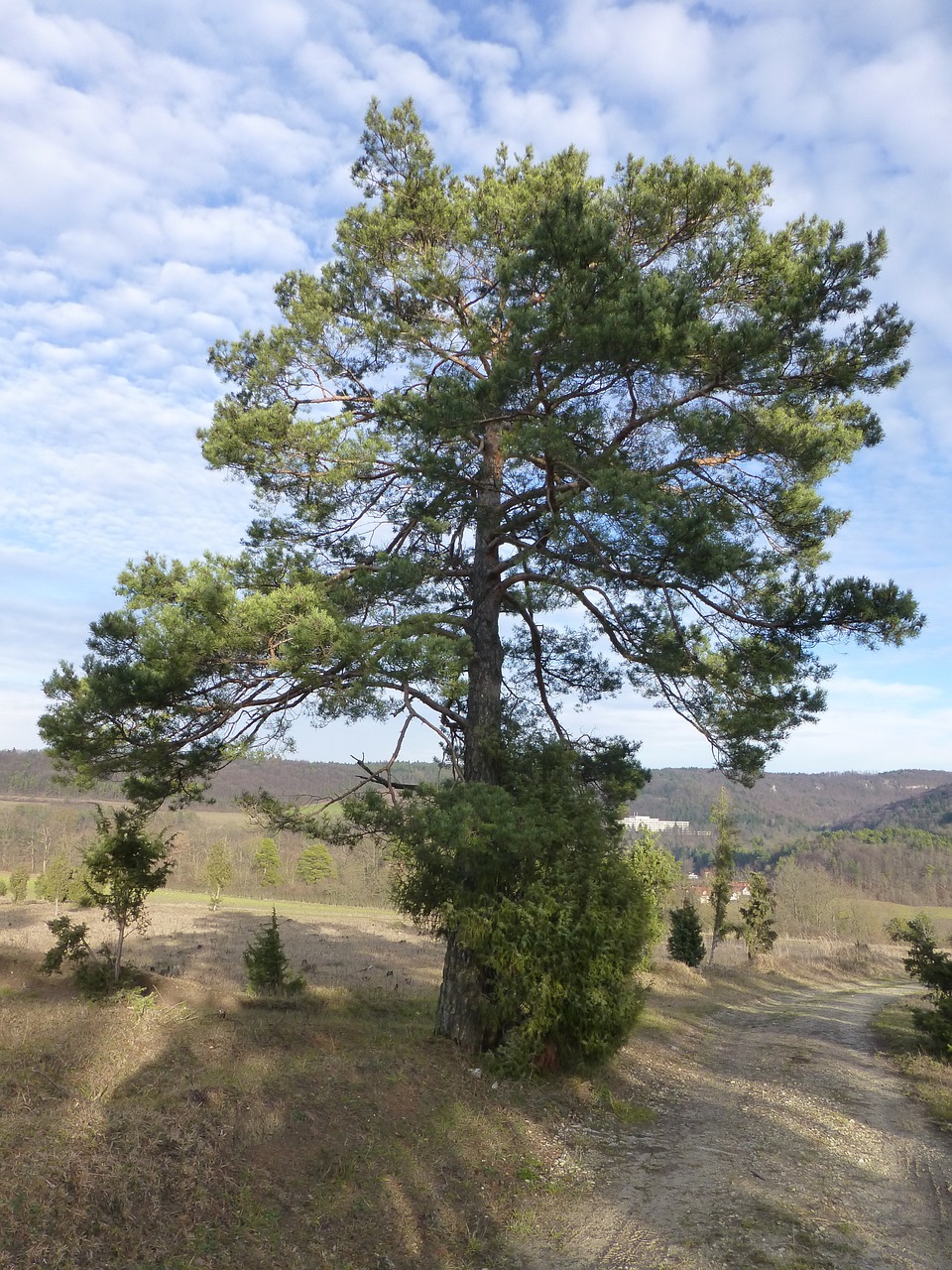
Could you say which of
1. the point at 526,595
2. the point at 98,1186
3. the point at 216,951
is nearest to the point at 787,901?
the point at 216,951

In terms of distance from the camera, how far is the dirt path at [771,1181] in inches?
221

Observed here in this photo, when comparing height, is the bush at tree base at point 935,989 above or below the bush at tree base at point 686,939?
above

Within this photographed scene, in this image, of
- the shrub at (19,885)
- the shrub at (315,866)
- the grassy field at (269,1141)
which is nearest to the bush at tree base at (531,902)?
the grassy field at (269,1141)

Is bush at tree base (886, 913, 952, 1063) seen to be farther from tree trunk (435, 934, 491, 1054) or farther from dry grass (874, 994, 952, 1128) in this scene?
tree trunk (435, 934, 491, 1054)

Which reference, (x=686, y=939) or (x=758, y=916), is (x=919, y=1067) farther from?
(x=758, y=916)

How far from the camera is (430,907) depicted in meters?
9.44

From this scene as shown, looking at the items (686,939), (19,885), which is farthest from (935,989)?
(19,885)

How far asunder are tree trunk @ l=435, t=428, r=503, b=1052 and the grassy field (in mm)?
499

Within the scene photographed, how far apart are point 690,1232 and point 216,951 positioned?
2310 centimetres

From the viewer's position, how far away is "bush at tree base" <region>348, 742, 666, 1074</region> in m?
8.72

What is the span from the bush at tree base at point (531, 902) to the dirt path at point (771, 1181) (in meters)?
1.30

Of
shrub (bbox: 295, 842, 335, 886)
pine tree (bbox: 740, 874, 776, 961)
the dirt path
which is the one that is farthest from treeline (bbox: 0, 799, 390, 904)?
the dirt path

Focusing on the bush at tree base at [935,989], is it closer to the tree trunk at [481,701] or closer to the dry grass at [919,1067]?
the dry grass at [919,1067]

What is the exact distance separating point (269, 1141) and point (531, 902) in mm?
3900
